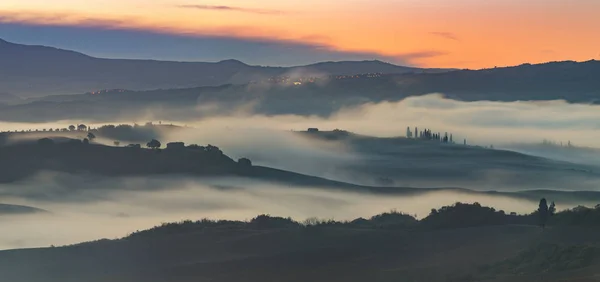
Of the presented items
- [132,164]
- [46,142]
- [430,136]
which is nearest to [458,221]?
[132,164]

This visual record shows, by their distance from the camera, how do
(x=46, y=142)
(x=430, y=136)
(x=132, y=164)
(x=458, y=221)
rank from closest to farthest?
(x=458, y=221), (x=132, y=164), (x=46, y=142), (x=430, y=136)

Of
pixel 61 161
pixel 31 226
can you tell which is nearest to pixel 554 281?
pixel 31 226

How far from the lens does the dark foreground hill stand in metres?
38.5

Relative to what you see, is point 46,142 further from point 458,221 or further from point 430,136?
point 458,221

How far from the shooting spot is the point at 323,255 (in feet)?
150

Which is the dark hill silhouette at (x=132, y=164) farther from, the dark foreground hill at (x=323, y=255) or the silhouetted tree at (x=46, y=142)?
the dark foreground hill at (x=323, y=255)

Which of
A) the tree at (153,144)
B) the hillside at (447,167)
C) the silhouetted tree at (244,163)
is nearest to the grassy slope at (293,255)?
the hillside at (447,167)

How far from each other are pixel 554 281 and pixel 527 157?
136514mm

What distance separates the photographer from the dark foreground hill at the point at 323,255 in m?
38.5

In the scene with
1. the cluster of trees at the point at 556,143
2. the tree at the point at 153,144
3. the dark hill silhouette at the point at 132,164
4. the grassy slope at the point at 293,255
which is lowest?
the grassy slope at the point at 293,255

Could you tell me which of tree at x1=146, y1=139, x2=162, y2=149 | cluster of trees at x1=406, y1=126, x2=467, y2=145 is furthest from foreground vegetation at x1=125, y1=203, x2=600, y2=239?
cluster of trees at x1=406, y1=126, x2=467, y2=145

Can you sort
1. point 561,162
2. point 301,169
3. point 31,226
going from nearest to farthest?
point 31,226 → point 301,169 → point 561,162

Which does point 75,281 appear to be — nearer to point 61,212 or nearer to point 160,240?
point 160,240

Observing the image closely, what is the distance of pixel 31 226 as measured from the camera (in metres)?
90.1
